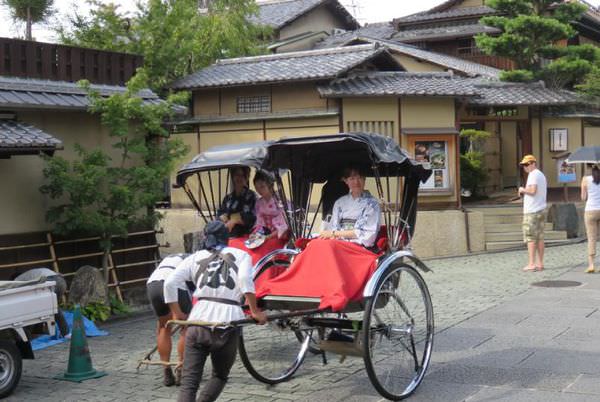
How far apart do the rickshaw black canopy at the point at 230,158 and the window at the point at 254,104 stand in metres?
10.7

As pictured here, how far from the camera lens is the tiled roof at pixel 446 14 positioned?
92.5 ft

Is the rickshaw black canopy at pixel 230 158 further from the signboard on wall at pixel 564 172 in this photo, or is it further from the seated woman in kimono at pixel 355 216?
the signboard on wall at pixel 564 172

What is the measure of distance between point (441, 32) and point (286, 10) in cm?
738

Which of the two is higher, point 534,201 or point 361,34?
point 361,34

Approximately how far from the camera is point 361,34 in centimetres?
3128

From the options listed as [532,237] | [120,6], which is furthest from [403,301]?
[120,6]

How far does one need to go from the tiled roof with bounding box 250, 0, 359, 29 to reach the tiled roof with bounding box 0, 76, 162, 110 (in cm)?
1919

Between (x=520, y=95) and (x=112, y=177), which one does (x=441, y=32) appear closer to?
(x=520, y=95)

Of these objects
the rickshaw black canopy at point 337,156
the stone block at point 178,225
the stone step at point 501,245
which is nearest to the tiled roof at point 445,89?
the stone step at point 501,245

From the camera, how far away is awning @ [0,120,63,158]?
9.17 m

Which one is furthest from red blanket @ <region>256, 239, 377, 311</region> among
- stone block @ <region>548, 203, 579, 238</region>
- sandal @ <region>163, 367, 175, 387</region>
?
stone block @ <region>548, 203, 579, 238</region>

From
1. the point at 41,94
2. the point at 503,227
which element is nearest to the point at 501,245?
the point at 503,227

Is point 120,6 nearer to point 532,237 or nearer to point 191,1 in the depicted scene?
point 191,1

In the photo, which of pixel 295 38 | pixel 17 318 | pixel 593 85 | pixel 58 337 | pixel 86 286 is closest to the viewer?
pixel 17 318
